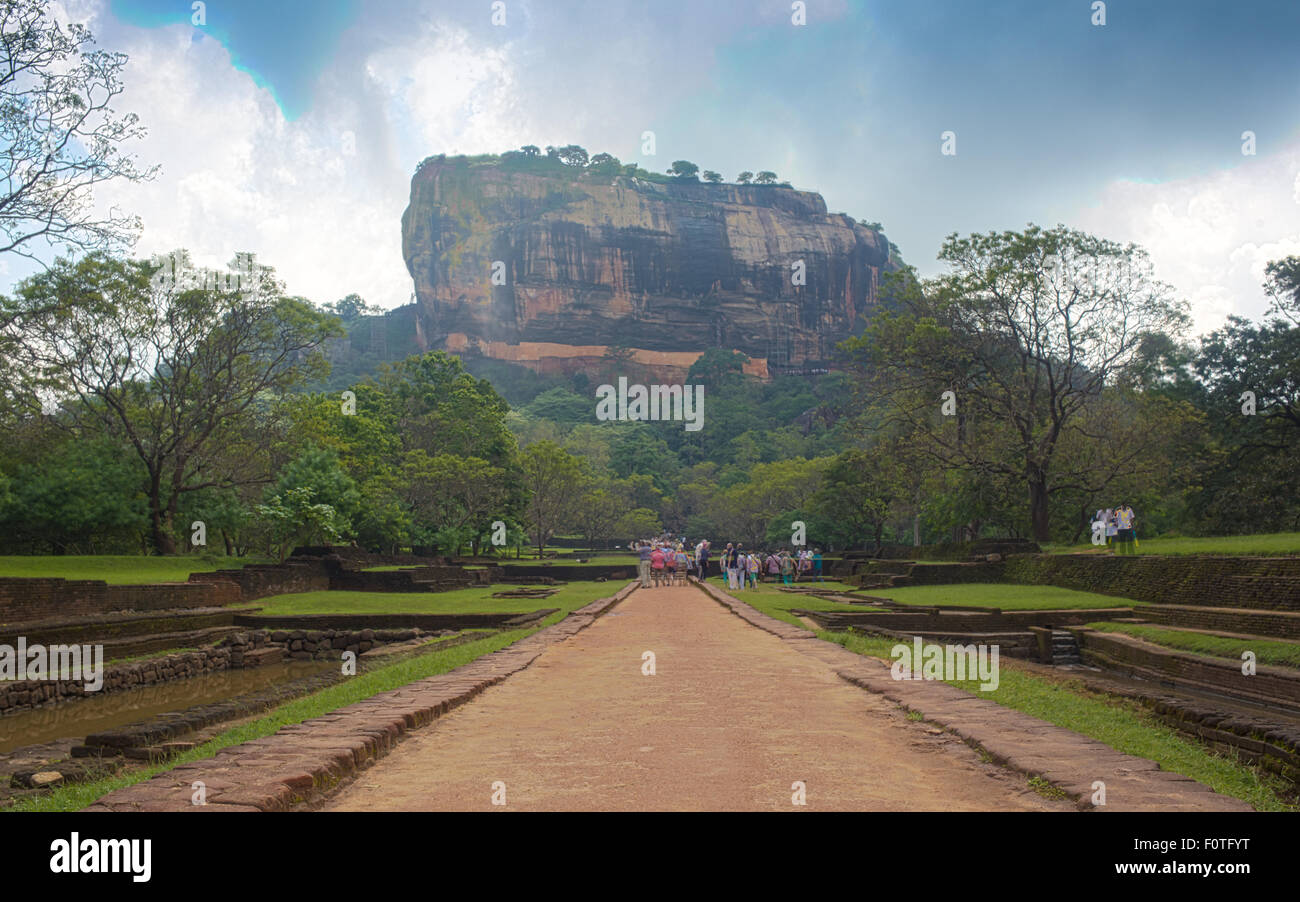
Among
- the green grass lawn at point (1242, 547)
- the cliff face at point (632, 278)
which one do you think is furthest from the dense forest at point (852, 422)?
the cliff face at point (632, 278)

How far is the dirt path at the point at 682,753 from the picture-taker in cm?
406

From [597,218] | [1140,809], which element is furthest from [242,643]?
[597,218]

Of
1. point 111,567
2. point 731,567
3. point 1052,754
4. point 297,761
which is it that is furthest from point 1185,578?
point 111,567

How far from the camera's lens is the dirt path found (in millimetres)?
4059

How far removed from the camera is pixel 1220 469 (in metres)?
28.2

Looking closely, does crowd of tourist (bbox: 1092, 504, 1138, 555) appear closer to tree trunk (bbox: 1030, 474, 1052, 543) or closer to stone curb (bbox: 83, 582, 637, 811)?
tree trunk (bbox: 1030, 474, 1052, 543)

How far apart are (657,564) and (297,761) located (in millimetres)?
24397

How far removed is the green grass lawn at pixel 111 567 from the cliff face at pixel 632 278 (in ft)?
372

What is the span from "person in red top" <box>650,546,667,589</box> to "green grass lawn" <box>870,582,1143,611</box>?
800 centimetres

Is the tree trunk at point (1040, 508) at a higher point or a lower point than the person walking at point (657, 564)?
higher

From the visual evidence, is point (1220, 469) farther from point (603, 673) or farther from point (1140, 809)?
point (1140, 809)

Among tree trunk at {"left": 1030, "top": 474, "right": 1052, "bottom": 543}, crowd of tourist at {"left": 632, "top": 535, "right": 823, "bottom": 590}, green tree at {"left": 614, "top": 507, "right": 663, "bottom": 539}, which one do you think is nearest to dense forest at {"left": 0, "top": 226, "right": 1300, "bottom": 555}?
tree trunk at {"left": 1030, "top": 474, "right": 1052, "bottom": 543}

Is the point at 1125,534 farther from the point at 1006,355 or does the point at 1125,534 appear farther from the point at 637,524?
the point at 637,524

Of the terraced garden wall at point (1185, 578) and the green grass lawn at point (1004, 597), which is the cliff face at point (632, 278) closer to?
the green grass lawn at point (1004, 597)
